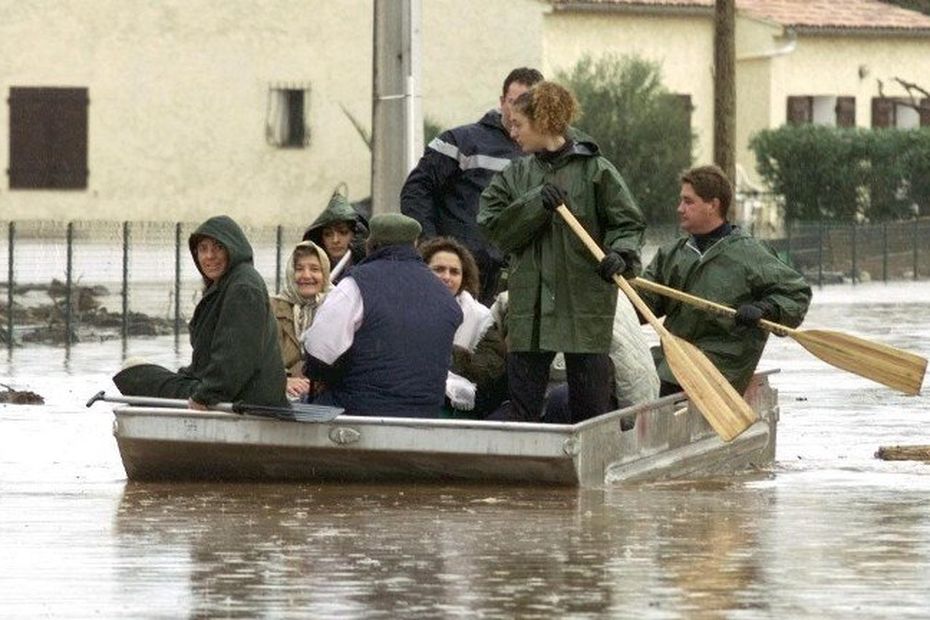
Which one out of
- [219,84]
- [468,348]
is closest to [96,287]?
[468,348]

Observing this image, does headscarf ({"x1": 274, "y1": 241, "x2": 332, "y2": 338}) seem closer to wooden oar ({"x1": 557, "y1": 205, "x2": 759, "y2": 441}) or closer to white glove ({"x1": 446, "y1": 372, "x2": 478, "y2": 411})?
white glove ({"x1": 446, "y1": 372, "x2": 478, "y2": 411})

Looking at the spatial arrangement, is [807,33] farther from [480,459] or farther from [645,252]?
[480,459]

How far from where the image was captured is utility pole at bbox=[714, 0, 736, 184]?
3462 centimetres

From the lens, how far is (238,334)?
13422 millimetres

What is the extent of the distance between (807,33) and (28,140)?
15.3 metres

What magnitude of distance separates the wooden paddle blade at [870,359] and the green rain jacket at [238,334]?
9.43ft

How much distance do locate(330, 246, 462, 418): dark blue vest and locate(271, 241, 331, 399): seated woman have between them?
48.5 inches

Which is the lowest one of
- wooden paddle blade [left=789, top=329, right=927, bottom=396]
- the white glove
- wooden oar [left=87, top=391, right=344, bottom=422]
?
wooden oar [left=87, top=391, right=344, bottom=422]

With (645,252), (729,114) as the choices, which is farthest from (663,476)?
(645,252)

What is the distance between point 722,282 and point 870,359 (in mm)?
999

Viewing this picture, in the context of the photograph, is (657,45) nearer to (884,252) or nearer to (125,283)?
(884,252)

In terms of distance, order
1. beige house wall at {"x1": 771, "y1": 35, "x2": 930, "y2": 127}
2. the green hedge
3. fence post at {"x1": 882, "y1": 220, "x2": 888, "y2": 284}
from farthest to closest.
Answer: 1. beige house wall at {"x1": 771, "y1": 35, "x2": 930, "y2": 127}
2. the green hedge
3. fence post at {"x1": 882, "y1": 220, "x2": 888, "y2": 284}

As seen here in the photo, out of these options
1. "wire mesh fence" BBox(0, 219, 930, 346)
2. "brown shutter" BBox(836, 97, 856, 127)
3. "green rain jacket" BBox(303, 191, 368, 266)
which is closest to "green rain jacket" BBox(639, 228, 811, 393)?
"green rain jacket" BBox(303, 191, 368, 266)

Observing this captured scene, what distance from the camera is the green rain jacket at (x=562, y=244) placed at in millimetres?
13695
